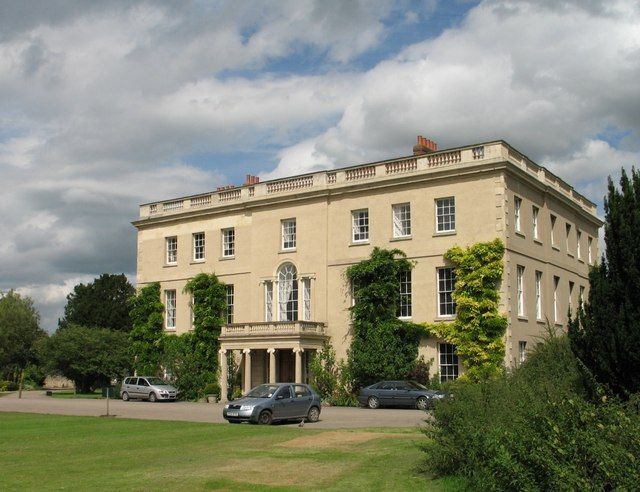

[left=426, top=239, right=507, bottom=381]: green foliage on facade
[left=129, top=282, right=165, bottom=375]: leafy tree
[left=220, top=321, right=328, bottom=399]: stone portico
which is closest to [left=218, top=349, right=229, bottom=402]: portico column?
[left=220, top=321, right=328, bottom=399]: stone portico

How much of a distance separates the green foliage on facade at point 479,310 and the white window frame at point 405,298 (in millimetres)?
2945

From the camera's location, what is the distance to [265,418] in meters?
26.8

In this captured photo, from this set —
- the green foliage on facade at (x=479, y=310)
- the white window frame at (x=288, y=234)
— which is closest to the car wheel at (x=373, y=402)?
the green foliage on facade at (x=479, y=310)

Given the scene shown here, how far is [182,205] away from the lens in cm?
5019

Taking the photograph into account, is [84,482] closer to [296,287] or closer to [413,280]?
[413,280]

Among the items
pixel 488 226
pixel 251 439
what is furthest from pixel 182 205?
pixel 251 439

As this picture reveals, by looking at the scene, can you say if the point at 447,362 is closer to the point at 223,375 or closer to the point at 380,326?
the point at 380,326

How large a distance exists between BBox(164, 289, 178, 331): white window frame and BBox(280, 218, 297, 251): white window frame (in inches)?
346

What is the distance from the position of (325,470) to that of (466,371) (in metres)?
22.7

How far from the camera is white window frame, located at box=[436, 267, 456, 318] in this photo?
38031 millimetres

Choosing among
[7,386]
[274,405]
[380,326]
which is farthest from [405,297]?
[7,386]

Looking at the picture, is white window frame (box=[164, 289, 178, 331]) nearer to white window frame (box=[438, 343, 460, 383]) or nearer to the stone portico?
the stone portico

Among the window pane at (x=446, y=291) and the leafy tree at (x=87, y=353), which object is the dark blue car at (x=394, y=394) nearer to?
the window pane at (x=446, y=291)

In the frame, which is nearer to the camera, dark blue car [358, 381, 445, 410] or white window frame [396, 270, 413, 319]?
dark blue car [358, 381, 445, 410]
